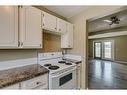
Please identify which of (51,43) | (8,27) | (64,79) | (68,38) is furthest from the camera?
(68,38)

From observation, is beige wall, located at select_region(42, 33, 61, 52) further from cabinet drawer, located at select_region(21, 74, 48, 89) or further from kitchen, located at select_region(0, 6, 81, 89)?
cabinet drawer, located at select_region(21, 74, 48, 89)

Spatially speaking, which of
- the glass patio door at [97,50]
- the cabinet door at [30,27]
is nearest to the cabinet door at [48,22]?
the cabinet door at [30,27]

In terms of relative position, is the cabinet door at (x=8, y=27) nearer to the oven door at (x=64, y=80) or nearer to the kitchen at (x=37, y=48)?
the kitchen at (x=37, y=48)

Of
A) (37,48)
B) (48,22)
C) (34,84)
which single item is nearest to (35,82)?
(34,84)

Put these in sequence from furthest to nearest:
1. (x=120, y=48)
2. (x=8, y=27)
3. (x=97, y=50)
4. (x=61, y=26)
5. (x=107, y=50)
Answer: (x=97, y=50), (x=107, y=50), (x=120, y=48), (x=61, y=26), (x=8, y=27)

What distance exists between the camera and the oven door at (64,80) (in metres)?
1.80

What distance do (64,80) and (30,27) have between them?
1.20 metres

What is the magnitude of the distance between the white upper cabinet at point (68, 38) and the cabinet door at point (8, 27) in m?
1.52

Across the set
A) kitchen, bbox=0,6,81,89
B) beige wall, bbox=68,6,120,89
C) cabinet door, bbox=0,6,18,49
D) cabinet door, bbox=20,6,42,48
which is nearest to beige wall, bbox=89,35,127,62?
beige wall, bbox=68,6,120,89

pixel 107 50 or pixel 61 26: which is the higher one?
pixel 61 26

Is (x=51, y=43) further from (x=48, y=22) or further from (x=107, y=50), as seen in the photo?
(x=107, y=50)

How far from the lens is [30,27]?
174 cm
